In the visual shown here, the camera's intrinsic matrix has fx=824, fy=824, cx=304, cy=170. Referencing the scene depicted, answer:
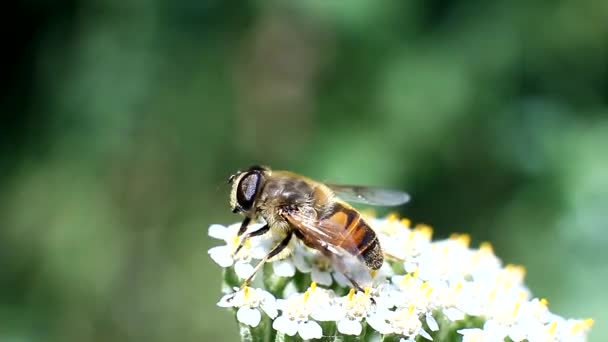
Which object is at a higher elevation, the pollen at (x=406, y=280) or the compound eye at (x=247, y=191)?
the compound eye at (x=247, y=191)

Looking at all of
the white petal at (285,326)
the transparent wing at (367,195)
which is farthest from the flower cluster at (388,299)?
the transparent wing at (367,195)

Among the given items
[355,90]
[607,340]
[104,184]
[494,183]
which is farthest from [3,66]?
[607,340]

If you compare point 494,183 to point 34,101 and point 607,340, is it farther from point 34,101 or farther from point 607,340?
point 34,101

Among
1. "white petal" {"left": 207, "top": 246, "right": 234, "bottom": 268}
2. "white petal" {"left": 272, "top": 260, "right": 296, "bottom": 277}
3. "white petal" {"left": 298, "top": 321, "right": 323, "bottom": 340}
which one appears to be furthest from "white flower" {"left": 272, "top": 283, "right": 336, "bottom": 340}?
"white petal" {"left": 207, "top": 246, "right": 234, "bottom": 268}

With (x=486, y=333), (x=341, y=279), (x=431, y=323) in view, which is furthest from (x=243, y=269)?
(x=486, y=333)

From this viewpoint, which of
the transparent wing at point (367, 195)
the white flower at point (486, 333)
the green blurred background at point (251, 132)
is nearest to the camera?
the white flower at point (486, 333)

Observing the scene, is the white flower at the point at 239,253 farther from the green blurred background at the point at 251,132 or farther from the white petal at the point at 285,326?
the green blurred background at the point at 251,132

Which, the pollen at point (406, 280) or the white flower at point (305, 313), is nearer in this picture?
the white flower at point (305, 313)

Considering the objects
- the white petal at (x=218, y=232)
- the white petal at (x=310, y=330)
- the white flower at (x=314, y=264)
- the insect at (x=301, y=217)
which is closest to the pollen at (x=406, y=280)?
the insect at (x=301, y=217)

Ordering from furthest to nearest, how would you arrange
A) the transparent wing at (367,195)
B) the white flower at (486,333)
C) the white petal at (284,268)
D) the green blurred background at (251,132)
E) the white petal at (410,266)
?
the green blurred background at (251,132) → the transparent wing at (367,195) → the white petal at (410,266) → the white petal at (284,268) → the white flower at (486,333)
